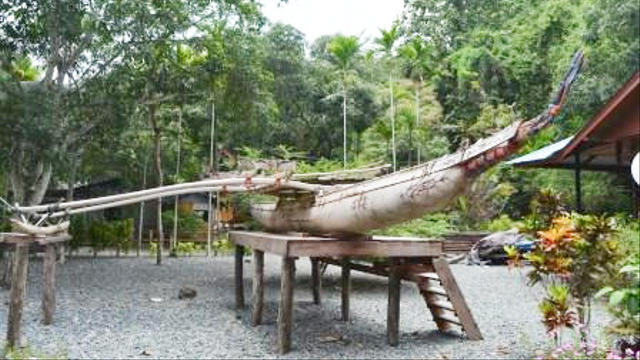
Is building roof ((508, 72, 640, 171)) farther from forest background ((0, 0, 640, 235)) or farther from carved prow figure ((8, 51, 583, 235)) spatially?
carved prow figure ((8, 51, 583, 235))

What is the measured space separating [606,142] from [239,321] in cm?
556

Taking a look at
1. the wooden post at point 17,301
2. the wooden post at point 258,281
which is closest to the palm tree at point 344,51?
the wooden post at point 258,281

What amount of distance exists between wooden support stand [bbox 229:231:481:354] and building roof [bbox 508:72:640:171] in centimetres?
237

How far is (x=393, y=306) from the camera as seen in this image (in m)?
6.17

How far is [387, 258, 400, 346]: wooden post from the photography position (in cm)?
610

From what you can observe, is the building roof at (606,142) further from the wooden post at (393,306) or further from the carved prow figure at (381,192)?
the wooden post at (393,306)

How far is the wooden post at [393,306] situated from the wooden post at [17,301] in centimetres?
332

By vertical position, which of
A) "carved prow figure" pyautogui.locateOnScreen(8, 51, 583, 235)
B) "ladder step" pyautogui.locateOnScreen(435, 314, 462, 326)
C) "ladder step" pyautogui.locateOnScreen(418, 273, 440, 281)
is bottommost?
"ladder step" pyautogui.locateOnScreen(435, 314, 462, 326)

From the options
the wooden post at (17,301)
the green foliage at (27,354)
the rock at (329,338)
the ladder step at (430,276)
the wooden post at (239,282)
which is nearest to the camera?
the green foliage at (27,354)

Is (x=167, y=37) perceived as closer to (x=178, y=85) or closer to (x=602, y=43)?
(x=178, y=85)

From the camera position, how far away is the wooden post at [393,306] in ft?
20.0

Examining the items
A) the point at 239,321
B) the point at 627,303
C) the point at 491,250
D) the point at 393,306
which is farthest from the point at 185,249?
the point at 627,303

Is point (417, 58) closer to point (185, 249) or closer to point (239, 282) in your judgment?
point (185, 249)

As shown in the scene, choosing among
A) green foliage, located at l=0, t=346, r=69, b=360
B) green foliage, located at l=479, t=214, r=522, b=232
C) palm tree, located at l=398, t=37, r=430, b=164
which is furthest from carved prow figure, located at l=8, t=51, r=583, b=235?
palm tree, located at l=398, t=37, r=430, b=164
